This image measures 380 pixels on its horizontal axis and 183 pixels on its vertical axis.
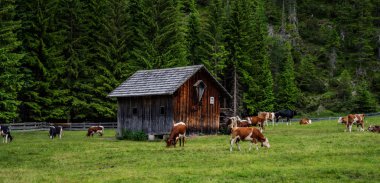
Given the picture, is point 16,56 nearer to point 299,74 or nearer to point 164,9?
point 164,9

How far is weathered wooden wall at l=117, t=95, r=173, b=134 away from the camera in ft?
119

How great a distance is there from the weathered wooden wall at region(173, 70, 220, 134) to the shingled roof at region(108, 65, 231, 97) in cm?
73

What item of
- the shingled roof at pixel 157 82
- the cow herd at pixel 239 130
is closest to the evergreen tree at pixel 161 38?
the cow herd at pixel 239 130

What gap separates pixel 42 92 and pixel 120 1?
14801mm

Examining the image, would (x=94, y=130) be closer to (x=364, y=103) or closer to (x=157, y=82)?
(x=157, y=82)

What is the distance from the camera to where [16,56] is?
4281 centimetres

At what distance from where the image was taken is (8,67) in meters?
42.6

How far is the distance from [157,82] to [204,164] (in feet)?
64.0

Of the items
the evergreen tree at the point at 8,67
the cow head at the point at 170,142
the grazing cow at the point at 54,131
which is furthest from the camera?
the evergreen tree at the point at 8,67

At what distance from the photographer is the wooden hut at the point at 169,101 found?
3641 centimetres

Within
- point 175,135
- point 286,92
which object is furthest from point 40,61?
point 286,92

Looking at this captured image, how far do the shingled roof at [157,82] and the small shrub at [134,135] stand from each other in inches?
119

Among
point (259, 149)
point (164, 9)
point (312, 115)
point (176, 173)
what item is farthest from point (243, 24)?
point (176, 173)

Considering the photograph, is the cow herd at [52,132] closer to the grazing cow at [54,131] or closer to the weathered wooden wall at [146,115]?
the grazing cow at [54,131]
